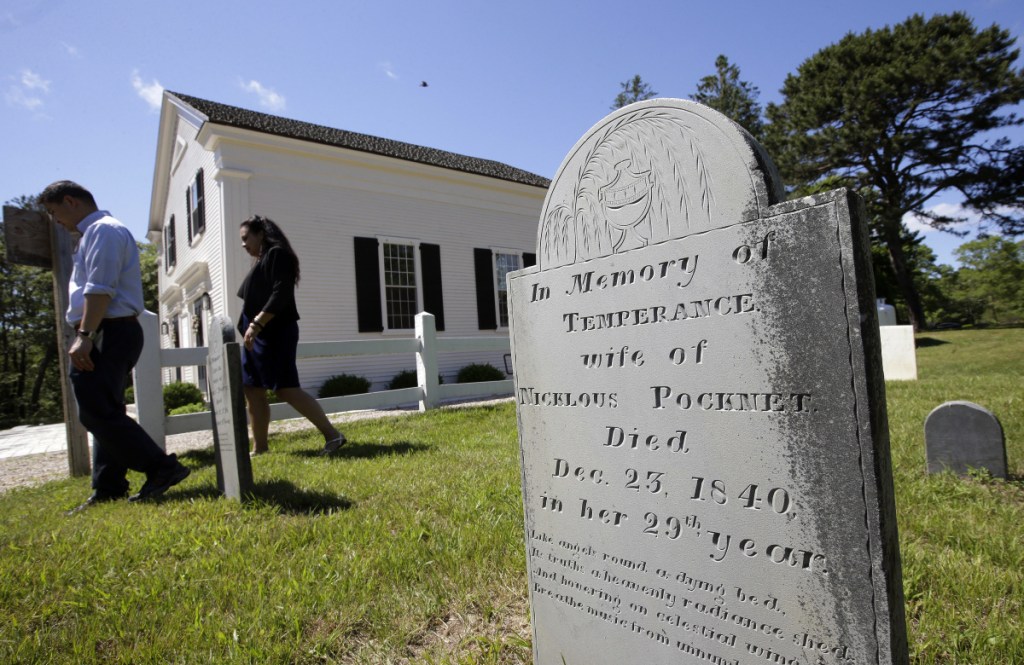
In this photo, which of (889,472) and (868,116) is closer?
(889,472)

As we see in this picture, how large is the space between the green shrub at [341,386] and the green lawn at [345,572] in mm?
8109

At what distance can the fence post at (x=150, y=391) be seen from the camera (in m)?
6.03

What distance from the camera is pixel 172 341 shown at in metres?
20.0

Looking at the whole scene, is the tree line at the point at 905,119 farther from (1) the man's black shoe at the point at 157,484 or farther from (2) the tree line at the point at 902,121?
(1) the man's black shoe at the point at 157,484

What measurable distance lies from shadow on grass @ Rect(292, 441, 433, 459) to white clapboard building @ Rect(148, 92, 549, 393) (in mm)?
7546

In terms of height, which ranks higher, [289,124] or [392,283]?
[289,124]

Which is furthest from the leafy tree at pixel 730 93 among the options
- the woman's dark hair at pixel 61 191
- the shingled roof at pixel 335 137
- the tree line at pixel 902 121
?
→ the woman's dark hair at pixel 61 191

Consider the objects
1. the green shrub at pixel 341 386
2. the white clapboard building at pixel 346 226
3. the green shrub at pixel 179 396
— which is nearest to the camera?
the green shrub at pixel 179 396

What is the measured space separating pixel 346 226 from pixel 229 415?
10.5m

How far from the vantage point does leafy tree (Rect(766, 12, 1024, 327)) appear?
77.1ft

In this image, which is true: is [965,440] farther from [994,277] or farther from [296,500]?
[994,277]

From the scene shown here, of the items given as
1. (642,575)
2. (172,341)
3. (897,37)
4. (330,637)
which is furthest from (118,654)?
(897,37)

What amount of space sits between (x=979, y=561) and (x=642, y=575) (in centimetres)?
170

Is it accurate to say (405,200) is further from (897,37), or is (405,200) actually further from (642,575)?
(897,37)
